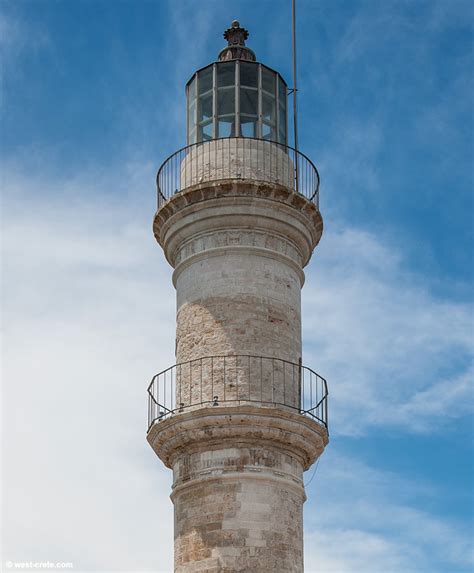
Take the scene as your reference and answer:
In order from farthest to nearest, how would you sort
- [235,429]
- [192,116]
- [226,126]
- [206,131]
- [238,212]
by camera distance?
1. [192,116]
2. [206,131]
3. [226,126]
4. [238,212]
5. [235,429]

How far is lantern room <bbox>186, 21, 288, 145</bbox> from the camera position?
2614 centimetres

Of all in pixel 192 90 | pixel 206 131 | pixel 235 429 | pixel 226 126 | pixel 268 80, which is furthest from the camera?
pixel 192 90

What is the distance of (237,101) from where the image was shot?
85.1ft

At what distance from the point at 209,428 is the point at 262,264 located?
3.90m

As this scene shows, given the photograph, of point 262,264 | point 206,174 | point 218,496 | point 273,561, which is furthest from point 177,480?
point 206,174

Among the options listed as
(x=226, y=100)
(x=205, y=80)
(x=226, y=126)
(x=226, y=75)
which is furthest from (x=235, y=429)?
(x=205, y=80)

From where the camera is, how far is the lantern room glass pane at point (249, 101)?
1034 inches

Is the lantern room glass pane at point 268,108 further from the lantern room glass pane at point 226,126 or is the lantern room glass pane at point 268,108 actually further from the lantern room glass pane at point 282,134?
the lantern room glass pane at point 226,126

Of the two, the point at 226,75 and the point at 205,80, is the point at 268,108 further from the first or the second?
the point at 205,80

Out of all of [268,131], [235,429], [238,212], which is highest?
[268,131]

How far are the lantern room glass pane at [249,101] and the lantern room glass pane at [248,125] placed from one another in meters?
0.16

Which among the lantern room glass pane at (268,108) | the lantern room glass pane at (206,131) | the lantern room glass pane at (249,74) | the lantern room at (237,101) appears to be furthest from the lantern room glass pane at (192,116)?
the lantern room glass pane at (268,108)

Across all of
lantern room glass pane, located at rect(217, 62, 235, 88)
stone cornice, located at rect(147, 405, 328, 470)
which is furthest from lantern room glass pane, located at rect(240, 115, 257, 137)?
stone cornice, located at rect(147, 405, 328, 470)

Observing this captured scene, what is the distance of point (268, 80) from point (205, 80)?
4.96ft
